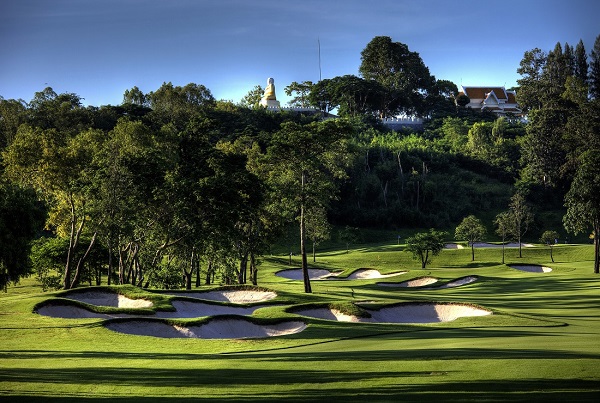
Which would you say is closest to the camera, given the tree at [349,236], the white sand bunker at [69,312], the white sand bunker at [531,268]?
the white sand bunker at [69,312]

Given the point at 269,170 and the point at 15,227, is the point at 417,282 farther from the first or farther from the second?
the point at 15,227

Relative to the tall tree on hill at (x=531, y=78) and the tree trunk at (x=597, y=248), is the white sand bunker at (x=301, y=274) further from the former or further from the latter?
the tall tree on hill at (x=531, y=78)

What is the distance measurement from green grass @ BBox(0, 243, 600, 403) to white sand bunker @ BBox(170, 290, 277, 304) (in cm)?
644

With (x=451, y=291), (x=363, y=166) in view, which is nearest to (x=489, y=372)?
(x=451, y=291)

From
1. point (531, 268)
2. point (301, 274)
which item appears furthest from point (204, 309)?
point (531, 268)

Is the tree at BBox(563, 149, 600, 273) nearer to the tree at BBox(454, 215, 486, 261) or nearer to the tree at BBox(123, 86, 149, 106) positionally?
the tree at BBox(454, 215, 486, 261)

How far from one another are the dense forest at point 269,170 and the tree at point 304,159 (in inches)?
5.1

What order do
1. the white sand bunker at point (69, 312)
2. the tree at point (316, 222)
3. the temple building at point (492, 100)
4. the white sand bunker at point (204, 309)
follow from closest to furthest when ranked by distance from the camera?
the white sand bunker at point (69, 312), the white sand bunker at point (204, 309), the tree at point (316, 222), the temple building at point (492, 100)

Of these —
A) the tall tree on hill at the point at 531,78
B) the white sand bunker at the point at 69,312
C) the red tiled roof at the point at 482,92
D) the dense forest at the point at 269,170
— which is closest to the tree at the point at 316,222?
the dense forest at the point at 269,170

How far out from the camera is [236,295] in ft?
149

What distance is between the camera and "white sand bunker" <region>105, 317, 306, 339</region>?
1198 inches

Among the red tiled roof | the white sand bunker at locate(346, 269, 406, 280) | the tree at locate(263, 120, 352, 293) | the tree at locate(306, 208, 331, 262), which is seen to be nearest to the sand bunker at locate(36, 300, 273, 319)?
the tree at locate(263, 120, 352, 293)

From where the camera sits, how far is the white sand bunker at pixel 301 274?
71.6 metres

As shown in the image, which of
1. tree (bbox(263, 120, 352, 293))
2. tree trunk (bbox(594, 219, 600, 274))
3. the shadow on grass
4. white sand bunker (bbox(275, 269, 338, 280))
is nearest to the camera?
the shadow on grass
